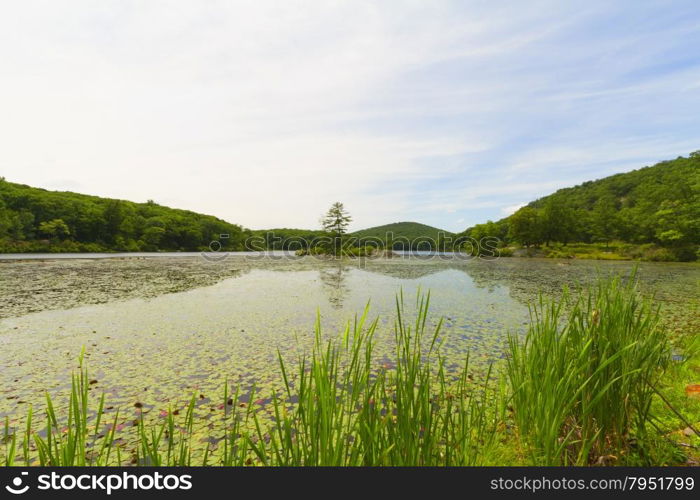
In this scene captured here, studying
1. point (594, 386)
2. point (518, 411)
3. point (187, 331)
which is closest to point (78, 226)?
Result: point (187, 331)

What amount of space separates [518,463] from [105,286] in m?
22.6

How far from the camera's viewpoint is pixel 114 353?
7648 mm

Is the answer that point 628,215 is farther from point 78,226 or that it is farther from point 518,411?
point 78,226

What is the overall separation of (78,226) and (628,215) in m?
120

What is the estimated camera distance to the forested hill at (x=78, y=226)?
61.7 metres

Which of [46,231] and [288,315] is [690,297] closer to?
[288,315]

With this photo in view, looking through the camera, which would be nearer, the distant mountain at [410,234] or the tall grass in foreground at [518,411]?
the tall grass in foreground at [518,411]

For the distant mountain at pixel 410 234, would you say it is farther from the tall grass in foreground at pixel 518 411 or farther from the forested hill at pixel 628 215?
the tall grass in foreground at pixel 518 411

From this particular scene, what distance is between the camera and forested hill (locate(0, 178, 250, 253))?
61688 mm

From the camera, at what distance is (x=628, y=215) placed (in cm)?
6638

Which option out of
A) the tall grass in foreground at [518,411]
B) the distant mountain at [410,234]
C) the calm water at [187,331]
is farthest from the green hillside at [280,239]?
the tall grass in foreground at [518,411]

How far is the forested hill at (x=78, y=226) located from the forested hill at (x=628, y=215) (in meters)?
91.1

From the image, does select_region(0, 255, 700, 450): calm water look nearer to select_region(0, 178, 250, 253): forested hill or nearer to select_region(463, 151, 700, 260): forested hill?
select_region(463, 151, 700, 260): forested hill
